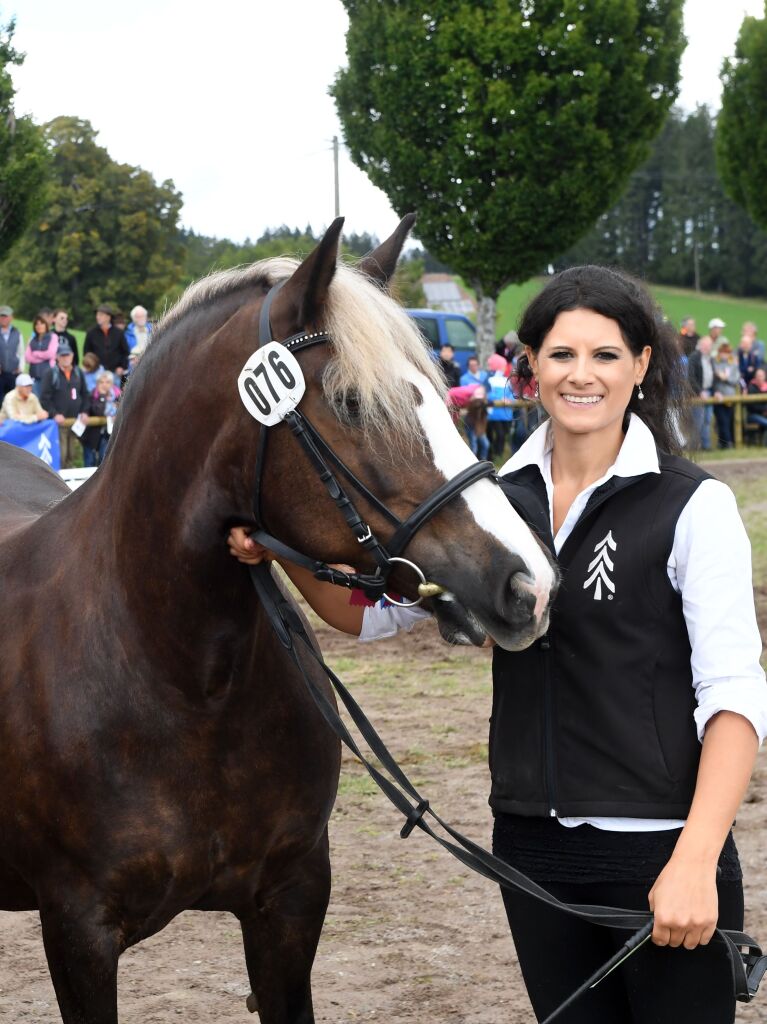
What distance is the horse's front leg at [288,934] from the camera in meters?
2.71

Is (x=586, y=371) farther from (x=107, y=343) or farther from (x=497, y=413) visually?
(x=497, y=413)

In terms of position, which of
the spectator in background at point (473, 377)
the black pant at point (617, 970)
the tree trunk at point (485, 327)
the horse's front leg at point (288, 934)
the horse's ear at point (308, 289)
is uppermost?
the tree trunk at point (485, 327)

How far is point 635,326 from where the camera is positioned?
2.14 meters

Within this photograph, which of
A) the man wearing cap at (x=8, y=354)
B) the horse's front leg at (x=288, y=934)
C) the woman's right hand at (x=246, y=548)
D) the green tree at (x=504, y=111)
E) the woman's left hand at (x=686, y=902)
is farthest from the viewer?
the green tree at (x=504, y=111)

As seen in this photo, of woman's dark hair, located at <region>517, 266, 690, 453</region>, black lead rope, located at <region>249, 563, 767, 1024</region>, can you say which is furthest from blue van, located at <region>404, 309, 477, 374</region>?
woman's dark hair, located at <region>517, 266, 690, 453</region>

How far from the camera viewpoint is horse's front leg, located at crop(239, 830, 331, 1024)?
2715mm

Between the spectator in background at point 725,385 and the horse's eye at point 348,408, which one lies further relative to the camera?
the spectator in background at point 725,385

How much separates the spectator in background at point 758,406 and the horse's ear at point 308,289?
1869cm

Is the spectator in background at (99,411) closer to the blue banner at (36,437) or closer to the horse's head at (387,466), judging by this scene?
the blue banner at (36,437)

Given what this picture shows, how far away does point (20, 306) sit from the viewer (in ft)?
137

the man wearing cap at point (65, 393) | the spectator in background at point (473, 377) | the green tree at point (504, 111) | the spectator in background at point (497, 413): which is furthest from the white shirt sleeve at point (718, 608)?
the green tree at point (504, 111)

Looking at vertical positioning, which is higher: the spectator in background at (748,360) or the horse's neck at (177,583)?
the spectator in background at (748,360)

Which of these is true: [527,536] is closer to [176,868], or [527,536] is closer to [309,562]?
[309,562]

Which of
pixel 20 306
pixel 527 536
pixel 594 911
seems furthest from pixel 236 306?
pixel 20 306
